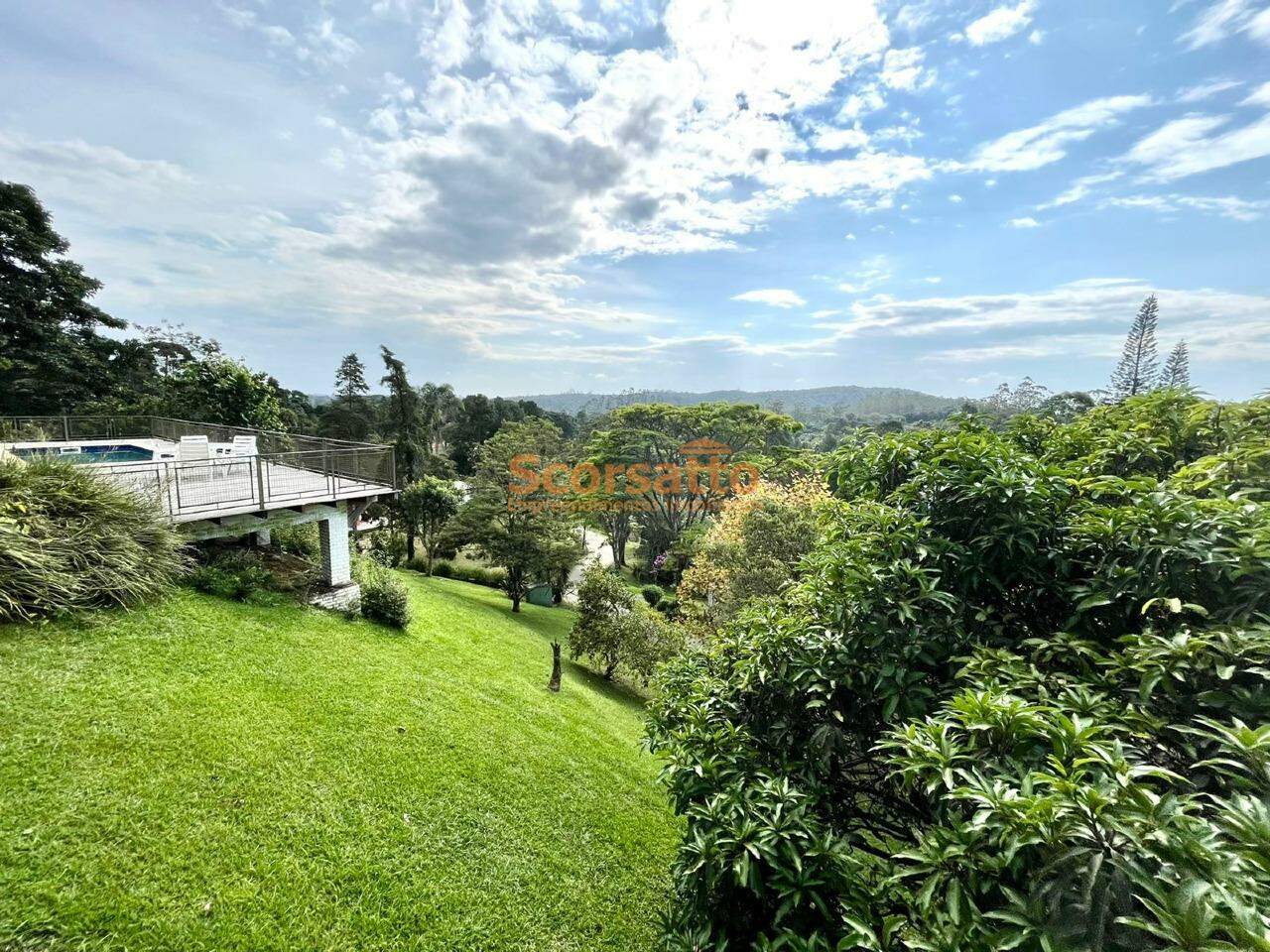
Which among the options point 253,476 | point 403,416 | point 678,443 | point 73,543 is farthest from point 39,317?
point 678,443

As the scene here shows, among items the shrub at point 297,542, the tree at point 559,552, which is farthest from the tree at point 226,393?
the tree at point 559,552

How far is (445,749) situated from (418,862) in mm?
1518

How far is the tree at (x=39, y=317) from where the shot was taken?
16.9m

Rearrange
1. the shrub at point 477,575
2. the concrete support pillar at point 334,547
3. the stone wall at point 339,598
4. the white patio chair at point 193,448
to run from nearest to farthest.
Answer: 1. the stone wall at point 339,598
2. the concrete support pillar at point 334,547
3. the white patio chair at point 193,448
4. the shrub at point 477,575

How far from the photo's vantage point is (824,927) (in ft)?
6.81

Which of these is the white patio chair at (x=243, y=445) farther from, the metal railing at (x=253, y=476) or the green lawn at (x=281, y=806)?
the green lawn at (x=281, y=806)

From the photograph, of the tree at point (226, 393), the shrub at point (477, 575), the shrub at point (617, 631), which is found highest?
the tree at point (226, 393)

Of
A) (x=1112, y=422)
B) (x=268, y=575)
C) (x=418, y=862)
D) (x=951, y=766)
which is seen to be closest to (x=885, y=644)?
(x=951, y=766)

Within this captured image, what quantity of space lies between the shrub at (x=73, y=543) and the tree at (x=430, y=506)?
544 inches

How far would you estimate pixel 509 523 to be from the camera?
53.8 feet

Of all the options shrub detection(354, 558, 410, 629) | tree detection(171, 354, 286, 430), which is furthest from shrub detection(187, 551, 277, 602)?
tree detection(171, 354, 286, 430)

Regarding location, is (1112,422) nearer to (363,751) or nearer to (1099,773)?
(1099,773)

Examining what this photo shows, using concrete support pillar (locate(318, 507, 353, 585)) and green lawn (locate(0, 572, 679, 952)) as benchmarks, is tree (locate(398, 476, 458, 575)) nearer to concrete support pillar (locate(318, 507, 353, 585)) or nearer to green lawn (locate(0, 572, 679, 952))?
concrete support pillar (locate(318, 507, 353, 585))

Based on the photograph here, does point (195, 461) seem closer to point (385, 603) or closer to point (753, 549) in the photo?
point (385, 603)
